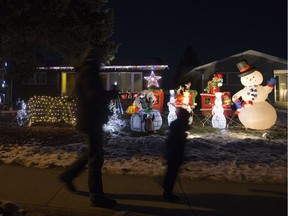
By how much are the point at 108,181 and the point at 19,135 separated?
18.4 ft

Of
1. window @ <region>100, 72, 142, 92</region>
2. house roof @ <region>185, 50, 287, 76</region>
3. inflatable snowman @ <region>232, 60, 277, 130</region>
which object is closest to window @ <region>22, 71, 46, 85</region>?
window @ <region>100, 72, 142, 92</region>

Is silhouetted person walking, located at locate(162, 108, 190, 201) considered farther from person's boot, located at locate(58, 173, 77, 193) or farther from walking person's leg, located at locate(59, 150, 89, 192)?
person's boot, located at locate(58, 173, 77, 193)

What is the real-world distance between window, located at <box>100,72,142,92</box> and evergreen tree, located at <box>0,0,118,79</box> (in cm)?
1296

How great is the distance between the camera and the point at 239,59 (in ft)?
73.3

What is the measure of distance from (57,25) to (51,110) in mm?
3368

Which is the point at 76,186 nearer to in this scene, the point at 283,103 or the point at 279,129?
the point at 279,129

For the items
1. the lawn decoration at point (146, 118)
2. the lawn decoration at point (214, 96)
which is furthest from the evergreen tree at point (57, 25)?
the lawn decoration at point (214, 96)

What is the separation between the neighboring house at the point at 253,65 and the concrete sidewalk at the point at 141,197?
16.9 m

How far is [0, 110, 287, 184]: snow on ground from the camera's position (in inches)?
244

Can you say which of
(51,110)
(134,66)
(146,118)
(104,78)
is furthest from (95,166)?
(104,78)

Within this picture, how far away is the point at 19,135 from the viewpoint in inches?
A: 407

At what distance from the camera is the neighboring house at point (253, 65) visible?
22016 mm

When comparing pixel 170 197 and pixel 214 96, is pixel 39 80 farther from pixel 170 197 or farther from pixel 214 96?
pixel 170 197

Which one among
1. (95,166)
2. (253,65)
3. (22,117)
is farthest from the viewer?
(253,65)
